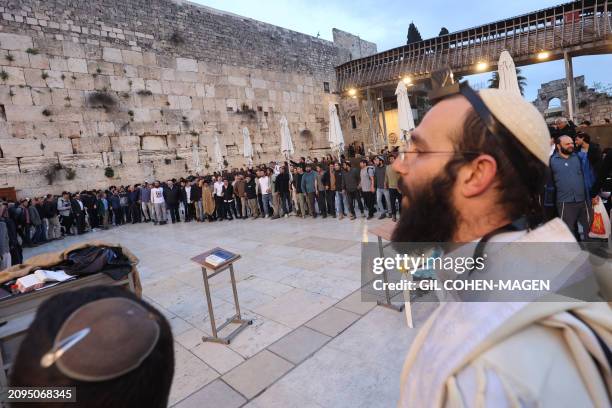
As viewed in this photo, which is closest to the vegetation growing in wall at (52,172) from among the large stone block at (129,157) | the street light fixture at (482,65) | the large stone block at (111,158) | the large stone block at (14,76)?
the large stone block at (111,158)

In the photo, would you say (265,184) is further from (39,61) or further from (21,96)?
(39,61)

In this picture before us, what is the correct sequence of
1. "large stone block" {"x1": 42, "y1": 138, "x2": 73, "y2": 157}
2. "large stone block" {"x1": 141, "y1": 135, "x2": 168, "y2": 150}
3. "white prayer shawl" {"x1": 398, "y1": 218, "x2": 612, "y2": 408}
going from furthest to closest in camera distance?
"large stone block" {"x1": 141, "y1": 135, "x2": 168, "y2": 150}, "large stone block" {"x1": 42, "y1": 138, "x2": 73, "y2": 157}, "white prayer shawl" {"x1": 398, "y1": 218, "x2": 612, "y2": 408}

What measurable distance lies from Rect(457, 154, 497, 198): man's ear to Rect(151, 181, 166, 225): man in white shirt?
12584 mm

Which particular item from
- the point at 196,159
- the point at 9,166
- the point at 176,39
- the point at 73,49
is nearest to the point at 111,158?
the point at 9,166

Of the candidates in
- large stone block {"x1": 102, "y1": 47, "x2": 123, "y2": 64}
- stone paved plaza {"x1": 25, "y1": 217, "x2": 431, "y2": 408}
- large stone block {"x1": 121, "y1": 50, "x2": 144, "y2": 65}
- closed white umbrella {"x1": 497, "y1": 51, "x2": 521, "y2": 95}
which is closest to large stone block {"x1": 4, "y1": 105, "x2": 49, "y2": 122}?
large stone block {"x1": 102, "y1": 47, "x2": 123, "y2": 64}

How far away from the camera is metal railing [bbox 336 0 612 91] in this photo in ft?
40.2

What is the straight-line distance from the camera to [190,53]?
16.3 meters

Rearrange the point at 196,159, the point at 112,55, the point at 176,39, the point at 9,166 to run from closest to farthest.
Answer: the point at 9,166, the point at 112,55, the point at 196,159, the point at 176,39

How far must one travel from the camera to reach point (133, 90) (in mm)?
14227

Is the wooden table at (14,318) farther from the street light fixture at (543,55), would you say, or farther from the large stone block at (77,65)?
the street light fixture at (543,55)

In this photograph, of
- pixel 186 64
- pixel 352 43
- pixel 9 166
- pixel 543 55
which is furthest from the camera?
pixel 352 43

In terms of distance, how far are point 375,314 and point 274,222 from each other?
6.77m

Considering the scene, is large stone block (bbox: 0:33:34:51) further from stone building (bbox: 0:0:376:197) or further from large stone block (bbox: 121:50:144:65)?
large stone block (bbox: 121:50:144:65)

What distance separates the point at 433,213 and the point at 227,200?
11.0m
